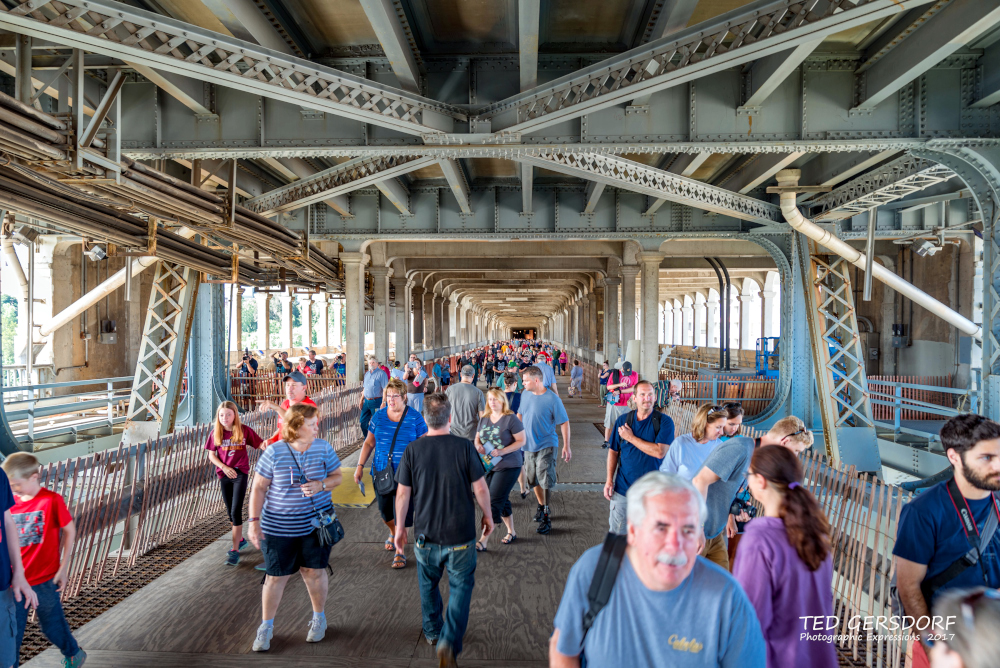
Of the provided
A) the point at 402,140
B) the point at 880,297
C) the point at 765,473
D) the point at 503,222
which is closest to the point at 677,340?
the point at 880,297

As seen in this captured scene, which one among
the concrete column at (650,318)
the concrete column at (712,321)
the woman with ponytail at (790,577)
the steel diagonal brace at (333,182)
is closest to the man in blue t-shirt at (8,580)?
the woman with ponytail at (790,577)

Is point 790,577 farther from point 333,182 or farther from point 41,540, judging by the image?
point 333,182

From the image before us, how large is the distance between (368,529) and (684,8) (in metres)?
7.01

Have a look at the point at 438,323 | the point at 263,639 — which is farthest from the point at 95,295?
the point at 438,323

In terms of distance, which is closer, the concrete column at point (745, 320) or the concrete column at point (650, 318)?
the concrete column at point (650, 318)

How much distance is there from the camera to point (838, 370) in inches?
512

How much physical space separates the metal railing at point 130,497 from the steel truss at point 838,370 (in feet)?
39.5

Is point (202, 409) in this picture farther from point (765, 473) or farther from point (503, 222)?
point (765, 473)

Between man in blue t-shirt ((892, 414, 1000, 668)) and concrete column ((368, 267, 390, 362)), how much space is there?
64.3ft

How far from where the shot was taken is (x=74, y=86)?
6.56 meters

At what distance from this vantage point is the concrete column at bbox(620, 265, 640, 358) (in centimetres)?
2225

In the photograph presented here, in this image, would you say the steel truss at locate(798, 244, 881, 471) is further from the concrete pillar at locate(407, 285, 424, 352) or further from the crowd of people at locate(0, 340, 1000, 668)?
the concrete pillar at locate(407, 285, 424, 352)

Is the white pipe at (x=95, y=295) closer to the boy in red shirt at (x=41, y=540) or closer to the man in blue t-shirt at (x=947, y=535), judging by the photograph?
the boy in red shirt at (x=41, y=540)

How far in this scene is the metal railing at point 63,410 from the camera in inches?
472
